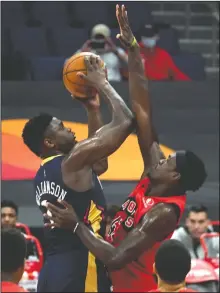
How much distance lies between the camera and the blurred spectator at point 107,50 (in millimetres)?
10594

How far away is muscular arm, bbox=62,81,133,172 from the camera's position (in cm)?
470

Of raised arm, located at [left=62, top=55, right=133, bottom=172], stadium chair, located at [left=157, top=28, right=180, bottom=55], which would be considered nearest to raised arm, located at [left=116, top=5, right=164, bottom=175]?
raised arm, located at [left=62, top=55, right=133, bottom=172]

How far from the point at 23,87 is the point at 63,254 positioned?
5.62m

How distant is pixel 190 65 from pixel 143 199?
6.63m

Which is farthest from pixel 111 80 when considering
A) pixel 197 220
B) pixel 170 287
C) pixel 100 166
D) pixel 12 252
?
pixel 12 252

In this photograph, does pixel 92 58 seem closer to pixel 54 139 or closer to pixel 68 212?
pixel 54 139

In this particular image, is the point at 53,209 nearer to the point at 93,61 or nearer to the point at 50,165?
the point at 50,165

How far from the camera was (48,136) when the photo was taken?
499cm

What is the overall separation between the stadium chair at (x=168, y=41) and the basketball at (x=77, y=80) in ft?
23.3

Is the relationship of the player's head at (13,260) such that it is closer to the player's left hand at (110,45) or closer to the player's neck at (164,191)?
the player's neck at (164,191)

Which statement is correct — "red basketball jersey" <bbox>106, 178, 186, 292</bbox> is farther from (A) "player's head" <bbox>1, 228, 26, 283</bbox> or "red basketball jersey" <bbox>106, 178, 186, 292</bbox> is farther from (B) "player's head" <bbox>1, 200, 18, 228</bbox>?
(B) "player's head" <bbox>1, 200, 18, 228</bbox>

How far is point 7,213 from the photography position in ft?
28.6

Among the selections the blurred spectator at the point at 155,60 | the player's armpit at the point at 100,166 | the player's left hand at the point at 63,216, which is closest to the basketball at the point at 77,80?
the player's armpit at the point at 100,166

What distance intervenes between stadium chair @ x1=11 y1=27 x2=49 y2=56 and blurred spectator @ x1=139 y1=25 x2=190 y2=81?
1215mm
